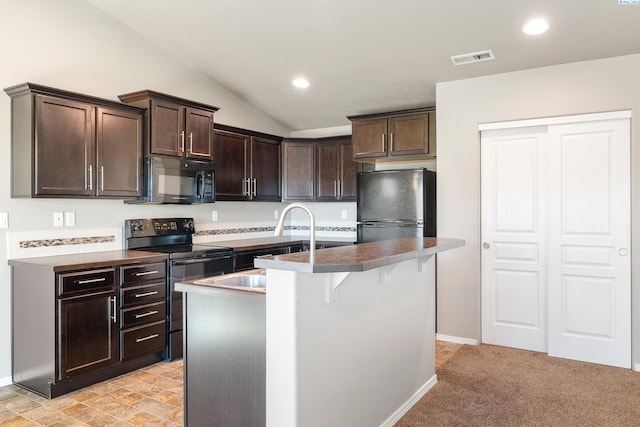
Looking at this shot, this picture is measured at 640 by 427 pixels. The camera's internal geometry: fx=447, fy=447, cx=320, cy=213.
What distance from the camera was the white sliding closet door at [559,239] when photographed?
366 cm

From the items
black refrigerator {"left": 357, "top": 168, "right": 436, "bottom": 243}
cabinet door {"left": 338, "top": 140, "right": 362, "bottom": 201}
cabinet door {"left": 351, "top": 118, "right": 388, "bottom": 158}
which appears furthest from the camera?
cabinet door {"left": 338, "top": 140, "right": 362, "bottom": 201}

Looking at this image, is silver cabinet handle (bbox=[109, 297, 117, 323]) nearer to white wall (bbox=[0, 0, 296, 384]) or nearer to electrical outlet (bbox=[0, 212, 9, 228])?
white wall (bbox=[0, 0, 296, 384])

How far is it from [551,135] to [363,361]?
2755mm

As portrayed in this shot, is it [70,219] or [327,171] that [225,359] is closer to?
[70,219]

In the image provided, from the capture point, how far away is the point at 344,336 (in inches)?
88.5

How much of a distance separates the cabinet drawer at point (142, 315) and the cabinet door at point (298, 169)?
243cm

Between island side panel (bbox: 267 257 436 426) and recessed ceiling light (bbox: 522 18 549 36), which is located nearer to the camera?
island side panel (bbox: 267 257 436 426)

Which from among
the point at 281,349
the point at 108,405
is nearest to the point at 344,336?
the point at 281,349

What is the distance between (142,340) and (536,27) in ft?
12.7

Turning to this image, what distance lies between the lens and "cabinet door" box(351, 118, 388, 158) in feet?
16.5

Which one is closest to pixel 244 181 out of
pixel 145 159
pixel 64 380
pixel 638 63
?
pixel 145 159

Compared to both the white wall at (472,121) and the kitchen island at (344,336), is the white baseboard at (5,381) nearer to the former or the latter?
the kitchen island at (344,336)

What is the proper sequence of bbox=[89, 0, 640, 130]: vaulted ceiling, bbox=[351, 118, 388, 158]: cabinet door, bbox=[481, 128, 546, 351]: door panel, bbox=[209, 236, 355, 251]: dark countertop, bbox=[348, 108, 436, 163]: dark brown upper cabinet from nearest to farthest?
1. bbox=[89, 0, 640, 130]: vaulted ceiling
2. bbox=[481, 128, 546, 351]: door panel
3. bbox=[209, 236, 355, 251]: dark countertop
4. bbox=[348, 108, 436, 163]: dark brown upper cabinet
5. bbox=[351, 118, 388, 158]: cabinet door

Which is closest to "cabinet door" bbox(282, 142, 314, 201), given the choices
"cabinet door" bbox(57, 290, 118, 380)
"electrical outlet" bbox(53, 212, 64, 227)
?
"electrical outlet" bbox(53, 212, 64, 227)
